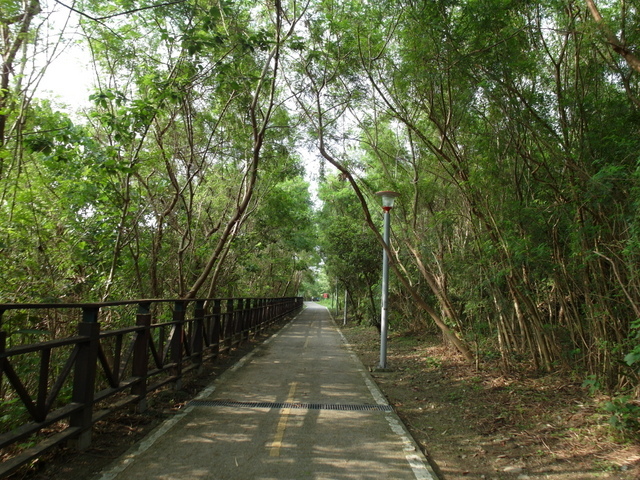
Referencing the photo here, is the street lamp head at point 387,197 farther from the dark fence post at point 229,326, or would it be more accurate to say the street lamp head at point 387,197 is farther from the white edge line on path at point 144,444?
the white edge line on path at point 144,444

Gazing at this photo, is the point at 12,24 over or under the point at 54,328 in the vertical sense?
over

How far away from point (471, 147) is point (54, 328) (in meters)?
7.49

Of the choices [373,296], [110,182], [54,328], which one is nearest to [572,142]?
[110,182]

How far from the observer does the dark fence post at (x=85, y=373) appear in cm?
370

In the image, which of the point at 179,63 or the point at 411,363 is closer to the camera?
the point at 179,63

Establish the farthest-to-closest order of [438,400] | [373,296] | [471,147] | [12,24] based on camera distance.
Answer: [373,296], [471,147], [438,400], [12,24]

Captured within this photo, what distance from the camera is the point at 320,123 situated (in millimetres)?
9594

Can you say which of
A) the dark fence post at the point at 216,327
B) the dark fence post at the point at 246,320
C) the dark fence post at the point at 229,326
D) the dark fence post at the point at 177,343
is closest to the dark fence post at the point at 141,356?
the dark fence post at the point at 177,343

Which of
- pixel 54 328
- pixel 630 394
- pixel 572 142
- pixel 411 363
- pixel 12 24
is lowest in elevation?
pixel 411 363

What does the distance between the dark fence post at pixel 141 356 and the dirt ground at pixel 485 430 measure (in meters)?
0.25

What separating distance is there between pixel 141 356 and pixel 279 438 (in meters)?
1.93

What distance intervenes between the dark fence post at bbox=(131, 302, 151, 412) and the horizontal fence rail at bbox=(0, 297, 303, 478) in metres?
0.01

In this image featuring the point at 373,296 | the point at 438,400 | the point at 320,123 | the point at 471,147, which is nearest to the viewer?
the point at 438,400

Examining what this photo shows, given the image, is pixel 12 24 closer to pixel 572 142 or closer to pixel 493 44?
pixel 493 44
